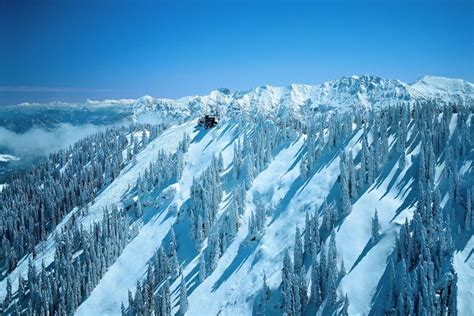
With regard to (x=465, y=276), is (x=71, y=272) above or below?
below

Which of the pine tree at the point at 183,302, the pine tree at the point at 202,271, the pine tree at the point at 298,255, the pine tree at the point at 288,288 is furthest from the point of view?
the pine tree at the point at 202,271

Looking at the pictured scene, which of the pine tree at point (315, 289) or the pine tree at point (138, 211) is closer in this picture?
the pine tree at point (315, 289)

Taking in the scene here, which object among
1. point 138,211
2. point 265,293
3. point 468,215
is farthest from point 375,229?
point 138,211

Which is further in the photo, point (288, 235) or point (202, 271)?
point (288, 235)

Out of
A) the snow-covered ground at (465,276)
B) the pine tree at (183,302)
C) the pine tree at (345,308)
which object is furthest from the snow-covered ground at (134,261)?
the snow-covered ground at (465,276)

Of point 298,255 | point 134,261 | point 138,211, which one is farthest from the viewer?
point 138,211

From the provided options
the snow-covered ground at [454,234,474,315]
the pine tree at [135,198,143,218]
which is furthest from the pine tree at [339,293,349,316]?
the pine tree at [135,198,143,218]

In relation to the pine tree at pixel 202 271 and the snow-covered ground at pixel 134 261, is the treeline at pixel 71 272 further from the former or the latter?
the pine tree at pixel 202 271

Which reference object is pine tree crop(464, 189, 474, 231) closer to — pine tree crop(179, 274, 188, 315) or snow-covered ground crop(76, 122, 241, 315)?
pine tree crop(179, 274, 188, 315)

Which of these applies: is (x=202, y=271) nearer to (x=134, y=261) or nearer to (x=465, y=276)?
(x=134, y=261)

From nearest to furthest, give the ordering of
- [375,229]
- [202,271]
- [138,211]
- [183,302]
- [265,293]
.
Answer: [375,229], [265,293], [183,302], [202,271], [138,211]
